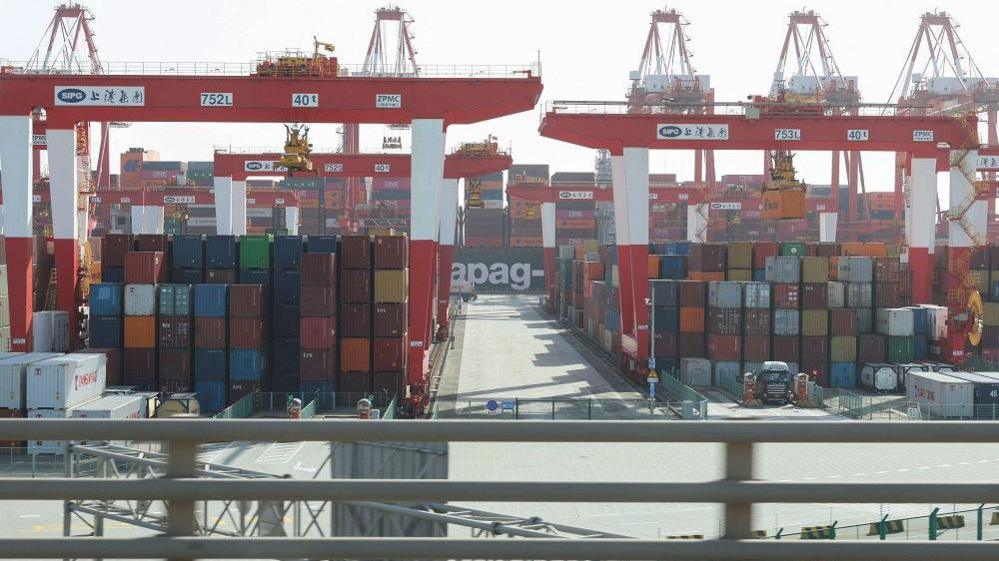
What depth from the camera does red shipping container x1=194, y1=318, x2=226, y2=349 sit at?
128 ft

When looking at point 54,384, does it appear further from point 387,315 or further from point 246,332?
point 387,315

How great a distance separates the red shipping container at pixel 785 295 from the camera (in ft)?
161

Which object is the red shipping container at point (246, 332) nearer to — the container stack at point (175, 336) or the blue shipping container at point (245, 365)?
the blue shipping container at point (245, 365)

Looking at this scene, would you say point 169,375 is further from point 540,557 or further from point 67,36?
point 67,36

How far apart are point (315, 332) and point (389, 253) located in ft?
15.0

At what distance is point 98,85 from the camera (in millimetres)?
40562

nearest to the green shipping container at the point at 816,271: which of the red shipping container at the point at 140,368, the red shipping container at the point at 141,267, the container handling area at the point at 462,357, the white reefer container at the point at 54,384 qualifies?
the container handling area at the point at 462,357

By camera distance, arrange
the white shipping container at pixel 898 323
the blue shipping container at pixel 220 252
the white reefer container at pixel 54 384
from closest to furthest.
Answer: the white reefer container at pixel 54 384
the blue shipping container at pixel 220 252
the white shipping container at pixel 898 323

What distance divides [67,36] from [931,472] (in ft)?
337

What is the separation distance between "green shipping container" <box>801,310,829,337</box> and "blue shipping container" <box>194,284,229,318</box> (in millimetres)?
28533

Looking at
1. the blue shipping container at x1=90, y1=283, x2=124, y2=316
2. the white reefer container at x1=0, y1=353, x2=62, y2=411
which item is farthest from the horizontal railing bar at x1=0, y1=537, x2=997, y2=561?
the blue shipping container at x1=90, y1=283, x2=124, y2=316

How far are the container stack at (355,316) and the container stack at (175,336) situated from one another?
6119 millimetres

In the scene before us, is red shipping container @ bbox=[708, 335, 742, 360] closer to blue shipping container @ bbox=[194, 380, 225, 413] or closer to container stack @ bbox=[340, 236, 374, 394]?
container stack @ bbox=[340, 236, 374, 394]

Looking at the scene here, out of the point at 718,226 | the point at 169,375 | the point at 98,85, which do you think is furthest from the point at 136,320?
the point at 718,226
